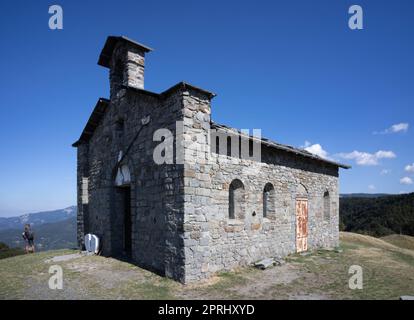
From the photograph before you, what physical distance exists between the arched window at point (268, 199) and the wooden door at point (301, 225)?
6.44 feet

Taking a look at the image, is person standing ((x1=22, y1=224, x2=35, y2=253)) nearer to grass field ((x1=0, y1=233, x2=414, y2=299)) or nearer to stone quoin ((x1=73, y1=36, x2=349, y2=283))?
stone quoin ((x1=73, y1=36, x2=349, y2=283))

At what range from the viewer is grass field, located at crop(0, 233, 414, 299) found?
6809 mm

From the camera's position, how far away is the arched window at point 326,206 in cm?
1513

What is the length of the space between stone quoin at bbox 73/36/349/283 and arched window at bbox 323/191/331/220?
3.05ft

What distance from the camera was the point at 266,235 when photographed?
1065 centimetres

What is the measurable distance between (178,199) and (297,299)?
12.3ft

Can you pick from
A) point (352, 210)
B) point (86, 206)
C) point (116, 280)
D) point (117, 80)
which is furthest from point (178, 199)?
point (352, 210)

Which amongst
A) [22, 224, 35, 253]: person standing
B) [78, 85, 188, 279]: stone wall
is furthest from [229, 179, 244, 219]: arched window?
[22, 224, 35, 253]: person standing

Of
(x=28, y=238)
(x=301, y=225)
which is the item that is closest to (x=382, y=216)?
(x=301, y=225)

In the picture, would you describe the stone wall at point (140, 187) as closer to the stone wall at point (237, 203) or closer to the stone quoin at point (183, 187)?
the stone quoin at point (183, 187)

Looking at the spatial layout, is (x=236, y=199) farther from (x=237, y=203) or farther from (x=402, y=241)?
(x=402, y=241)

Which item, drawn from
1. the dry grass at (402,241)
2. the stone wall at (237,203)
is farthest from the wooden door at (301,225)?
the dry grass at (402,241)
